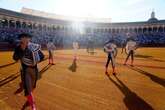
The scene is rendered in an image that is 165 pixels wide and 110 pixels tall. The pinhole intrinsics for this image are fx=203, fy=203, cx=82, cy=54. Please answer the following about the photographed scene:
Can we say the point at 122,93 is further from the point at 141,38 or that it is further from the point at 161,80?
the point at 141,38

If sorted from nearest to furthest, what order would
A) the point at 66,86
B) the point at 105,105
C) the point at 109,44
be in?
the point at 105,105
the point at 66,86
the point at 109,44

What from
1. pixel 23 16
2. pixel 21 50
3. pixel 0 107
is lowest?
pixel 0 107

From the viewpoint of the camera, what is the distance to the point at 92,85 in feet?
26.8

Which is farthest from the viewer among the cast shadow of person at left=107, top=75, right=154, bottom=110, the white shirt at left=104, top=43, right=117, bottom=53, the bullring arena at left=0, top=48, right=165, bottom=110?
the white shirt at left=104, top=43, right=117, bottom=53

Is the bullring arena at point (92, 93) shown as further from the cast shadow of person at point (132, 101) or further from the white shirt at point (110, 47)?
the white shirt at point (110, 47)

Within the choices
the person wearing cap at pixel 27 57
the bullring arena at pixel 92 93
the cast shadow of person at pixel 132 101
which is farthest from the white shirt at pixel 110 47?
the person wearing cap at pixel 27 57

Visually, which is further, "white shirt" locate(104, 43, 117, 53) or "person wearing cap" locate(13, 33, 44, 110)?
"white shirt" locate(104, 43, 117, 53)

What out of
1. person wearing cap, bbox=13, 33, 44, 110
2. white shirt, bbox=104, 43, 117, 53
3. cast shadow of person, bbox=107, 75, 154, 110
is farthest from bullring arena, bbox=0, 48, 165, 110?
white shirt, bbox=104, 43, 117, 53

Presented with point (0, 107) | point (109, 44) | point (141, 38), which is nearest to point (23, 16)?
point (141, 38)

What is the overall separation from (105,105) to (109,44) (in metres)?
4.93

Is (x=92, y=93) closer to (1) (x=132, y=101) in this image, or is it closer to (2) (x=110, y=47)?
(1) (x=132, y=101)

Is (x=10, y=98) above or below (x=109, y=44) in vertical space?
below

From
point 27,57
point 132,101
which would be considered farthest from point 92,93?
point 27,57

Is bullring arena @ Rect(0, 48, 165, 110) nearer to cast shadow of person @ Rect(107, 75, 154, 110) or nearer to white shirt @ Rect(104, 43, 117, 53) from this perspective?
cast shadow of person @ Rect(107, 75, 154, 110)
